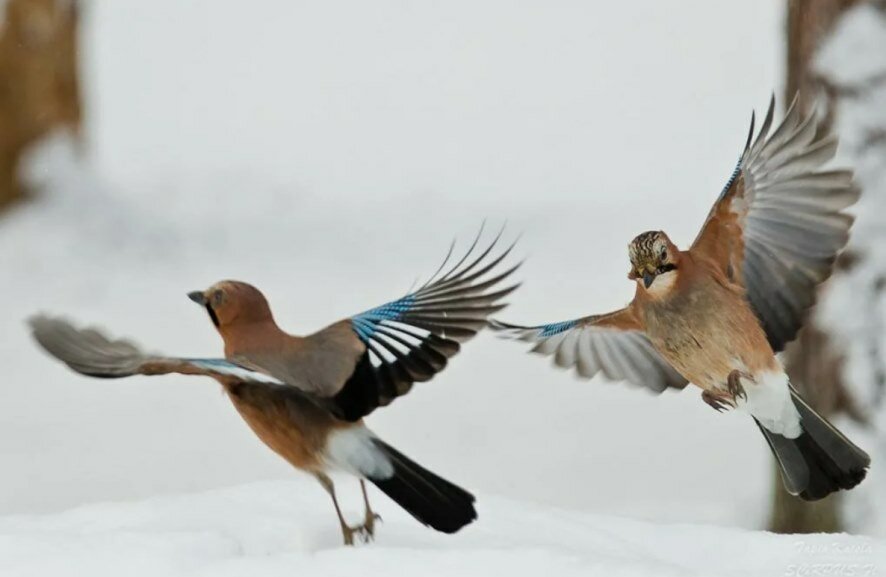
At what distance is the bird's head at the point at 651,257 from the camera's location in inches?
105

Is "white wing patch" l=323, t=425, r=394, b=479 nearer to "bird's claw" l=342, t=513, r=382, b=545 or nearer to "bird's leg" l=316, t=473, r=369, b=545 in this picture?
"bird's leg" l=316, t=473, r=369, b=545

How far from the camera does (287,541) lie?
3.53 metres

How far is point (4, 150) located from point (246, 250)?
1.70m

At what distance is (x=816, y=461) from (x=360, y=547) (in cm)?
97

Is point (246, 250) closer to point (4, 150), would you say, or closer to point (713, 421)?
point (4, 150)

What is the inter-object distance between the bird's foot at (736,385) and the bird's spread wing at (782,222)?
11cm

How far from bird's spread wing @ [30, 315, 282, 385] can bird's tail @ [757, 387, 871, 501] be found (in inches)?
37.8

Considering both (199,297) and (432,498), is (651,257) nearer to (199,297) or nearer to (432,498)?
(432,498)

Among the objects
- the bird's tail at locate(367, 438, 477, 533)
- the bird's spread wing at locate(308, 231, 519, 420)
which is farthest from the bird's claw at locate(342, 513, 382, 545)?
the bird's spread wing at locate(308, 231, 519, 420)

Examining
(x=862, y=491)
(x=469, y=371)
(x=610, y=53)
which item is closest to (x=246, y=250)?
(x=469, y=371)

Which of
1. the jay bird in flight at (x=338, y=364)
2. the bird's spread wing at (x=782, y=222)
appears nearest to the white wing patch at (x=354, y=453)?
the jay bird in flight at (x=338, y=364)

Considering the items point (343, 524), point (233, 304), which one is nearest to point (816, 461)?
point (343, 524)

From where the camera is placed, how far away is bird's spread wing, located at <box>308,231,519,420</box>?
287 centimetres

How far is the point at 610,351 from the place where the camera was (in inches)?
119
